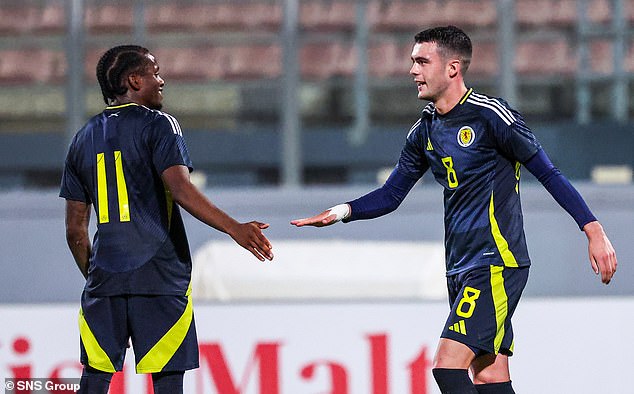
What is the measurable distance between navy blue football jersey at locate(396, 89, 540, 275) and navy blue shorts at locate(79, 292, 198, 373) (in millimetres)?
702

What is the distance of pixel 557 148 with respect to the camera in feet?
22.8

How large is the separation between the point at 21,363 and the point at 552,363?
1784 mm

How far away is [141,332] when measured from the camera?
3.02 m

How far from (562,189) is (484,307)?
1.14 ft

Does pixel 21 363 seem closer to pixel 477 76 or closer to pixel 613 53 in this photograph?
pixel 477 76

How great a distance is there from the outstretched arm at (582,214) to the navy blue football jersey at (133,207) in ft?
2.85

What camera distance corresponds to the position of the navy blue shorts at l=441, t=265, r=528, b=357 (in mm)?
3025

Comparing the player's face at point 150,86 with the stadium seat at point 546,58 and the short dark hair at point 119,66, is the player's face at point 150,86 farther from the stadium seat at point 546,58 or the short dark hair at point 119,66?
the stadium seat at point 546,58

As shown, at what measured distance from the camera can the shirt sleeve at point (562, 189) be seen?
2982mm

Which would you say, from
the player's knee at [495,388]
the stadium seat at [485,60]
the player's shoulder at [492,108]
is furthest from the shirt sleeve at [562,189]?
the stadium seat at [485,60]

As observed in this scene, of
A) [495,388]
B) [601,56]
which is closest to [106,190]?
[495,388]

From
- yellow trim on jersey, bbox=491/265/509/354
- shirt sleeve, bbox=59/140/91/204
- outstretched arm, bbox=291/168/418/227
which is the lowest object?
yellow trim on jersey, bbox=491/265/509/354

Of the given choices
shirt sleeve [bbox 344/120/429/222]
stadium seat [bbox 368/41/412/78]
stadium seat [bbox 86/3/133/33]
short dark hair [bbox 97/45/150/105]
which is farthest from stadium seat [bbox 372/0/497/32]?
short dark hair [bbox 97/45/150/105]

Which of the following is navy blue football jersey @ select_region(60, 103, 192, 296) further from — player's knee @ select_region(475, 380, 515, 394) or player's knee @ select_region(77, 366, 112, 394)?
player's knee @ select_region(475, 380, 515, 394)
